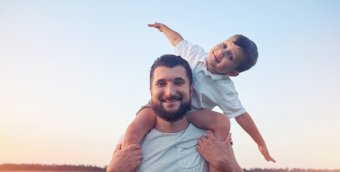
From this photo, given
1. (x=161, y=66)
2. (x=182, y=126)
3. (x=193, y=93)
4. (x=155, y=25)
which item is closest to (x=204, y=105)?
(x=193, y=93)

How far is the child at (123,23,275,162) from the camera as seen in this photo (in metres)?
4.30

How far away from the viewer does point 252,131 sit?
508 centimetres

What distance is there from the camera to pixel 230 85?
4828 mm

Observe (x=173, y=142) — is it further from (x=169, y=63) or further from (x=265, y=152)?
(x=265, y=152)

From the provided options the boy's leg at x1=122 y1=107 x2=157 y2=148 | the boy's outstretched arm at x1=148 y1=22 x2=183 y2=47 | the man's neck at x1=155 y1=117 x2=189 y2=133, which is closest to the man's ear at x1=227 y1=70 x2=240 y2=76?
the man's neck at x1=155 y1=117 x2=189 y2=133

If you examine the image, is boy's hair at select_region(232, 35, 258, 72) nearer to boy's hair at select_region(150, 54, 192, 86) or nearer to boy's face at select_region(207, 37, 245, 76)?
boy's face at select_region(207, 37, 245, 76)

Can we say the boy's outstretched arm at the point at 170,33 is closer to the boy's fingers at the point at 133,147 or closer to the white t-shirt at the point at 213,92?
the white t-shirt at the point at 213,92

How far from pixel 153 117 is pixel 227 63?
3.88 feet

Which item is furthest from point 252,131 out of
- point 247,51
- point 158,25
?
point 158,25

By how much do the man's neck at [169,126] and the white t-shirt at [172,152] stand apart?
42 millimetres

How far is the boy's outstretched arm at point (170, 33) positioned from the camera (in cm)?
565

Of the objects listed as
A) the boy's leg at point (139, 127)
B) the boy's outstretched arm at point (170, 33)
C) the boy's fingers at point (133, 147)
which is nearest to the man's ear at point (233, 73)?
the boy's outstretched arm at point (170, 33)

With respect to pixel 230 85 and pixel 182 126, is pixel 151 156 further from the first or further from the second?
pixel 230 85

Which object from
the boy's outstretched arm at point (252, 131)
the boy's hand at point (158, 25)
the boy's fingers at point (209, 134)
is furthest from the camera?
the boy's hand at point (158, 25)
